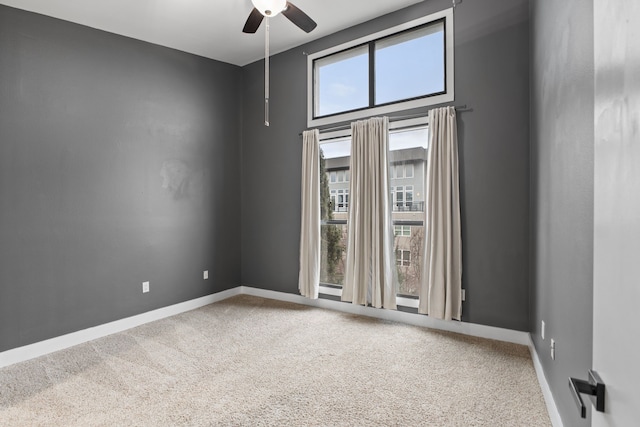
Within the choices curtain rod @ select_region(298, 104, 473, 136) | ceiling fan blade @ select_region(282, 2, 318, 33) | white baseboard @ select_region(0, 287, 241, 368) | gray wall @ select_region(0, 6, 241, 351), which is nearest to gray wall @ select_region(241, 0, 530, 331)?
curtain rod @ select_region(298, 104, 473, 136)

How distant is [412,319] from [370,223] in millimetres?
1065

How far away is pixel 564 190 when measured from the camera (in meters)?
1.73

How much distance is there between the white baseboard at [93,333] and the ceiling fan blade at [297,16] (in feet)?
10.9

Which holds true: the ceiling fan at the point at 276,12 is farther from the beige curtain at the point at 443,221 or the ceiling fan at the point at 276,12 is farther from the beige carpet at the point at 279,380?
the beige carpet at the point at 279,380

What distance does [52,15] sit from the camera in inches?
128

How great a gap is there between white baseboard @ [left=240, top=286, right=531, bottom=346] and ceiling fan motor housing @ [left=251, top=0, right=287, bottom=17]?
117 inches

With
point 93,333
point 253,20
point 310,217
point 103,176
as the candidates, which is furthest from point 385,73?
point 93,333

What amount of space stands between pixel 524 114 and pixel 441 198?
966 millimetres

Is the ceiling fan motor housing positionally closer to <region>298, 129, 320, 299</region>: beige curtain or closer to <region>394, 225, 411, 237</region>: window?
<region>298, 129, 320, 299</region>: beige curtain

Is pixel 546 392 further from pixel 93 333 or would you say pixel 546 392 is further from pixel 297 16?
pixel 93 333

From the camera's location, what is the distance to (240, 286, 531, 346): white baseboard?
310 cm

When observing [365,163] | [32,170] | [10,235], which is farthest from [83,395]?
[365,163]

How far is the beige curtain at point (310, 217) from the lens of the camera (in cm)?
419

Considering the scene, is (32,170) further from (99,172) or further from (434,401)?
(434,401)
